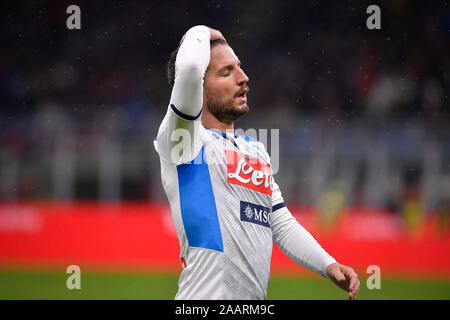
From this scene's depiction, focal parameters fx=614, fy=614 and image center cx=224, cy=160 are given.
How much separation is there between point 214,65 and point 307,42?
12.6 m

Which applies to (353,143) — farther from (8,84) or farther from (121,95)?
Result: (8,84)

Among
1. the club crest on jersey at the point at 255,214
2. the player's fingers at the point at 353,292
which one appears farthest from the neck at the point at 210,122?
the player's fingers at the point at 353,292

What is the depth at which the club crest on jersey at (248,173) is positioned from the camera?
9.65ft

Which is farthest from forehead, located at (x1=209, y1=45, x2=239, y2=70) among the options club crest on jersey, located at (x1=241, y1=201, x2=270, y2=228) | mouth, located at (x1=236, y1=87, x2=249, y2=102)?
club crest on jersey, located at (x1=241, y1=201, x2=270, y2=228)

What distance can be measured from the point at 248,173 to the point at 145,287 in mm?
6514

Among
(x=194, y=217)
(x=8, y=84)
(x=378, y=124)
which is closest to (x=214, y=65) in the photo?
(x=194, y=217)

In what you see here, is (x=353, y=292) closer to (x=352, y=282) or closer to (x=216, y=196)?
(x=352, y=282)

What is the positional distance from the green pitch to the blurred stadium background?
3 cm

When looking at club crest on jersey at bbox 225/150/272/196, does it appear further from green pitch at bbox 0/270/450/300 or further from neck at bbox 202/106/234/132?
green pitch at bbox 0/270/450/300

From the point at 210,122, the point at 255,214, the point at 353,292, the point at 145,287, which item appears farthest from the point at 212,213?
the point at 145,287

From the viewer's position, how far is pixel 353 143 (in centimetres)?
1143

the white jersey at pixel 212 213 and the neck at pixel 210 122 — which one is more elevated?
the neck at pixel 210 122

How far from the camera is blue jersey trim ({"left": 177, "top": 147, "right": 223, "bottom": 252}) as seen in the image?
282cm

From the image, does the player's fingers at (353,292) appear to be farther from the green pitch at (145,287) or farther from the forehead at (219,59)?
the green pitch at (145,287)
